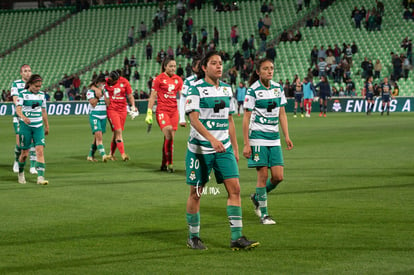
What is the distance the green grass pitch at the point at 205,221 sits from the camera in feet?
24.1

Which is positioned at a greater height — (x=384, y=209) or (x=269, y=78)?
(x=269, y=78)

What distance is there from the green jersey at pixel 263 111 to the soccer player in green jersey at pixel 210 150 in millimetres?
1802

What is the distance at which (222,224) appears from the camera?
31.7 feet

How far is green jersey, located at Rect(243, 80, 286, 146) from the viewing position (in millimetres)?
10023

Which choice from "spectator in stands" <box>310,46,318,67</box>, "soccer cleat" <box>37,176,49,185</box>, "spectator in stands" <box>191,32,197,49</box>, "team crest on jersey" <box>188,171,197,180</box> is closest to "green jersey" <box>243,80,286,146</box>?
"team crest on jersey" <box>188,171,197,180</box>

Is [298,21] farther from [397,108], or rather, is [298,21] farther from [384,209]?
[384,209]

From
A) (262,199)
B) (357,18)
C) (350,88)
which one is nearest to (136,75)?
(350,88)

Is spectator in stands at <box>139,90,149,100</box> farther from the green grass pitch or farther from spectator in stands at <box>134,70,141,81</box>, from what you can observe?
the green grass pitch

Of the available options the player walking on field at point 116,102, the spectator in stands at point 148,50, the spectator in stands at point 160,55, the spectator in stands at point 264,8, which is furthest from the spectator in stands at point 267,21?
the player walking on field at point 116,102

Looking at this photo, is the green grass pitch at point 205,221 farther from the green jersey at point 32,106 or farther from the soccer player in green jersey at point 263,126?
the green jersey at point 32,106

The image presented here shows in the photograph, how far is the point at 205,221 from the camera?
991 centimetres

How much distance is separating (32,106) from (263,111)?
5.84 meters

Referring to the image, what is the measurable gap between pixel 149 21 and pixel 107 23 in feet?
12.0

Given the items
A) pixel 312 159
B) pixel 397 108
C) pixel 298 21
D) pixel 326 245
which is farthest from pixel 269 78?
pixel 298 21
